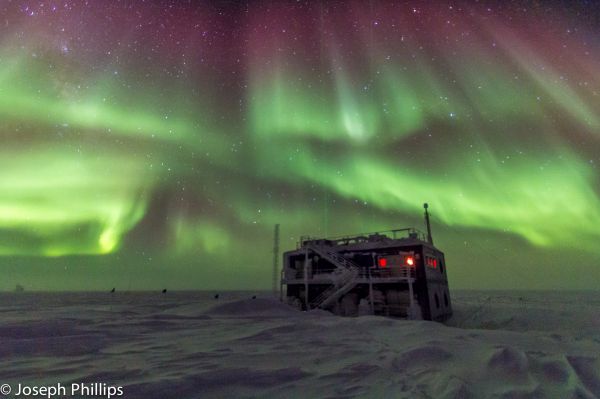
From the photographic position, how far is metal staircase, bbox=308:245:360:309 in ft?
94.7

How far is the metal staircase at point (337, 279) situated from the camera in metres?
28.9

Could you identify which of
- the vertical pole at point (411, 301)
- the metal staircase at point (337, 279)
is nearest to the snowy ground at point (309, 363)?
the vertical pole at point (411, 301)

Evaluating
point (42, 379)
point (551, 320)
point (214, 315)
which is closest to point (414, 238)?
point (551, 320)

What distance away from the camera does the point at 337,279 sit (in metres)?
29.7

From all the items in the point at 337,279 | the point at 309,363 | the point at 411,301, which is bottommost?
the point at 411,301

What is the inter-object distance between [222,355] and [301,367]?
2623 millimetres

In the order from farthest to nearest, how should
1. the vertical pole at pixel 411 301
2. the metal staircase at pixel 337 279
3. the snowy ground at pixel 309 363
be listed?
the metal staircase at pixel 337 279, the vertical pole at pixel 411 301, the snowy ground at pixel 309 363

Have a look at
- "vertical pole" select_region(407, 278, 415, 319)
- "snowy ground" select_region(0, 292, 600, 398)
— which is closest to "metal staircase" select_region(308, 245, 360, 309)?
"vertical pole" select_region(407, 278, 415, 319)

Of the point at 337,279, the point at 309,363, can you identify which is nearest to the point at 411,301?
the point at 337,279

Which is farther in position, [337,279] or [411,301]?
[337,279]

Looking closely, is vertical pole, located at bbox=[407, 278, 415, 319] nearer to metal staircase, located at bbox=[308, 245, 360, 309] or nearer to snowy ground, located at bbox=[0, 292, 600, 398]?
metal staircase, located at bbox=[308, 245, 360, 309]

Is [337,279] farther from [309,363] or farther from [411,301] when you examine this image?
[309,363]

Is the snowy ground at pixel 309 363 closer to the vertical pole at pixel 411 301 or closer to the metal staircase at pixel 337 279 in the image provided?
the vertical pole at pixel 411 301

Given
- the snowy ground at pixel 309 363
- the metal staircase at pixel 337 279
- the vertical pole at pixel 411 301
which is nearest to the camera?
the snowy ground at pixel 309 363
